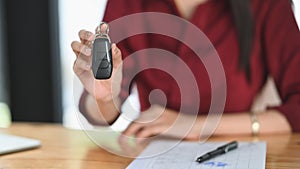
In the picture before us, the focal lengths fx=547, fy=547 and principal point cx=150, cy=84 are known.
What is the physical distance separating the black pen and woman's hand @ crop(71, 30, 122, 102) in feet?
0.83

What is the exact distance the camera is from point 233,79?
1521 mm

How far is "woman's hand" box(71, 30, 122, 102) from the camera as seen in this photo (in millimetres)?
1039

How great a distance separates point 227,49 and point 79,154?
0.60 metres

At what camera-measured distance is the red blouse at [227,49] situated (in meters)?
1.50

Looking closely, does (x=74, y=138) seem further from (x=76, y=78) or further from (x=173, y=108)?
(x=173, y=108)

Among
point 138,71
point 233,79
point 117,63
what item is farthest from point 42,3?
point 117,63

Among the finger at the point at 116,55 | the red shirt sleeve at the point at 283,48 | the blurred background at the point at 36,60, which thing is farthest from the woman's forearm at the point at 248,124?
the blurred background at the point at 36,60

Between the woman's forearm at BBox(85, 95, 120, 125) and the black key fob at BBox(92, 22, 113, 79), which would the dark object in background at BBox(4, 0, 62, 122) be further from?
the black key fob at BBox(92, 22, 113, 79)

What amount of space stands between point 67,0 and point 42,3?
136 millimetres

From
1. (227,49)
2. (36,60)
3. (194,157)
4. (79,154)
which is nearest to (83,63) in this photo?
(79,154)

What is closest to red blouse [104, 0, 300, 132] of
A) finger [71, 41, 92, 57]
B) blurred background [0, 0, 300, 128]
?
finger [71, 41, 92, 57]

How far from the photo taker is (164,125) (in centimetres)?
122

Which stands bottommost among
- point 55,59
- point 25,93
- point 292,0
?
point 25,93

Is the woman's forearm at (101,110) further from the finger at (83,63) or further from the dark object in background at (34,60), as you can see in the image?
the dark object in background at (34,60)
